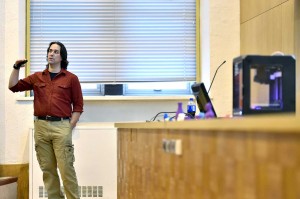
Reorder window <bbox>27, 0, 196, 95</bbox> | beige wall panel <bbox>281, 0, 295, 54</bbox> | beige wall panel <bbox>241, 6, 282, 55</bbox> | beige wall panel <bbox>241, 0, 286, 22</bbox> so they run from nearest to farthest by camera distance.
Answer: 1. beige wall panel <bbox>281, 0, 295, 54</bbox>
2. beige wall panel <bbox>241, 6, 282, 55</bbox>
3. beige wall panel <bbox>241, 0, 286, 22</bbox>
4. window <bbox>27, 0, 196, 95</bbox>

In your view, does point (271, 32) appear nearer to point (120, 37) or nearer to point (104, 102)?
point (120, 37)

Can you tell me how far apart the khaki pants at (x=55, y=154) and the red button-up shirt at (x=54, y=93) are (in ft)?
0.32

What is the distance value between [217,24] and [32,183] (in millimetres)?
2245

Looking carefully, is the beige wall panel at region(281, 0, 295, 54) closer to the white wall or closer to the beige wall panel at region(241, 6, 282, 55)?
A: the beige wall panel at region(241, 6, 282, 55)

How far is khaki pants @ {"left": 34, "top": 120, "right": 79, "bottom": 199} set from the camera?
4.42 metres

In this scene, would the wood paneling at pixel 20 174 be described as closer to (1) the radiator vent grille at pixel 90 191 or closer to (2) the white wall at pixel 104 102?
(2) the white wall at pixel 104 102

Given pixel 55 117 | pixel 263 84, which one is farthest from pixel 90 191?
pixel 263 84

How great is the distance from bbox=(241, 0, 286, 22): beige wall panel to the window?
0.52 m

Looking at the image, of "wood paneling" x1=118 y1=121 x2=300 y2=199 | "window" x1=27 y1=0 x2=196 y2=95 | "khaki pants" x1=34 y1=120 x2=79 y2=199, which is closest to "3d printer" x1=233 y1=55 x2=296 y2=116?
"wood paneling" x1=118 y1=121 x2=300 y2=199

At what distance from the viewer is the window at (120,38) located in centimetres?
528

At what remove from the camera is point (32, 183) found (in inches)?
187

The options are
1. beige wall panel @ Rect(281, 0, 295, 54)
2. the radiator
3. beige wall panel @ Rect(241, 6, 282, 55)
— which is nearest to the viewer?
beige wall panel @ Rect(281, 0, 295, 54)

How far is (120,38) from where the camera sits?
5312mm

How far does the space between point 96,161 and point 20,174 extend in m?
0.75
